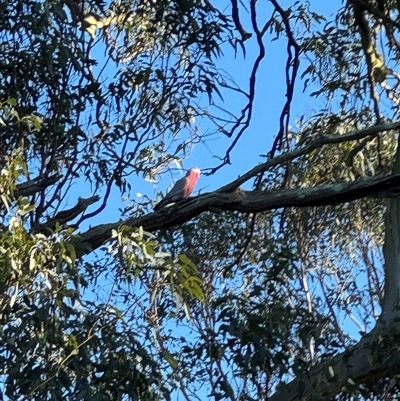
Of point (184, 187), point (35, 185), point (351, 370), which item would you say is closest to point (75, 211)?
point (35, 185)

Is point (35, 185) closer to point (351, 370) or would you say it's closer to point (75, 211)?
point (75, 211)

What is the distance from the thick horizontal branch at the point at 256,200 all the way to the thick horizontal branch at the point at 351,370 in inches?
23.8

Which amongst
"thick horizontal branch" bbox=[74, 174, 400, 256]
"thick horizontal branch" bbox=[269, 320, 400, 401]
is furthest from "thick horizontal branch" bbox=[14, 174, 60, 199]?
"thick horizontal branch" bbox=[269, 320, 400, 401]

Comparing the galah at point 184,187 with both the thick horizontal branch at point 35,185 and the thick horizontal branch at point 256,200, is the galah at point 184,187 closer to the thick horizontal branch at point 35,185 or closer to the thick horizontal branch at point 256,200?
the thick horizontal branch at point 256,200

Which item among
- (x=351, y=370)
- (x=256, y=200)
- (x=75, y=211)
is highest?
(x=75, y=211)

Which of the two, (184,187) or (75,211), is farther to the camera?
(184,187)

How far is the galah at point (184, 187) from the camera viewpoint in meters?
5.03

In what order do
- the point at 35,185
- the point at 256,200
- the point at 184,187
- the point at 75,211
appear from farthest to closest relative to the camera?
the point at 184,187, the point at 35,185, the point at 75,211, the point at 256,200

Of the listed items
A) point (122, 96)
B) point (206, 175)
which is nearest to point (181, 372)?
point (206, 175)

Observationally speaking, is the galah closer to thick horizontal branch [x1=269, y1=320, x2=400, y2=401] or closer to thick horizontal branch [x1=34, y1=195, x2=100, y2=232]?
thick horizontal branch [x1=34, y1=195, x2=100, y2=232]

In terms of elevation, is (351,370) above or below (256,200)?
below

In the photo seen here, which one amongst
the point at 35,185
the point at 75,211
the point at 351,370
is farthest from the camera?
the point at 35,185

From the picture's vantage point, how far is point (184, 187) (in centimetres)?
537

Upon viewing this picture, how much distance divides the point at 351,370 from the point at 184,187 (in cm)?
152
